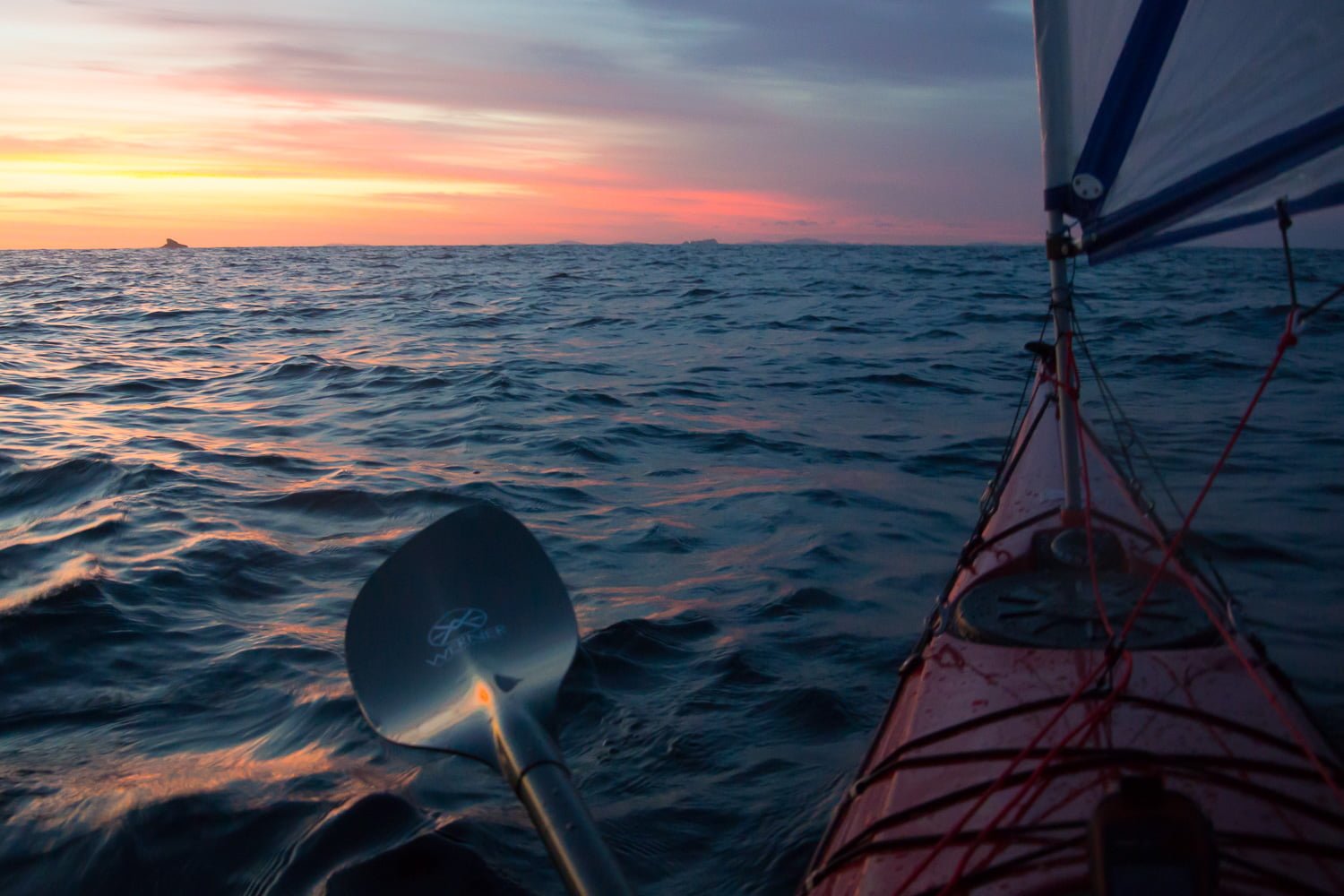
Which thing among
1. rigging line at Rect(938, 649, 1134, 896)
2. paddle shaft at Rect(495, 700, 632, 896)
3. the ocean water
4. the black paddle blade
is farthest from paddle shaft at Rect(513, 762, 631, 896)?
the ocean water

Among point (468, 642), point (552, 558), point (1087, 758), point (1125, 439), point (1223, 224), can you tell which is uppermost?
point (1223, 224)

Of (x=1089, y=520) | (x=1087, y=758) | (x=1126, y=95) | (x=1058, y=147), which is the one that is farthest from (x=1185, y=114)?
(x=1087, y=758)

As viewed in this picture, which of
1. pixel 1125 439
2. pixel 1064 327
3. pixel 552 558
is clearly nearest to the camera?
pixel 1064 327

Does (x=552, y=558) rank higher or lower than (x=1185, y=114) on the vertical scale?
lower

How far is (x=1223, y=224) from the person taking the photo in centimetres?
213

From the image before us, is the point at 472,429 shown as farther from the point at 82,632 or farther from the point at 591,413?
the point at 82,632

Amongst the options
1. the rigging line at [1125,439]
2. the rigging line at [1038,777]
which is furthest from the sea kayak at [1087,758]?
the rigging line at [1125,439]

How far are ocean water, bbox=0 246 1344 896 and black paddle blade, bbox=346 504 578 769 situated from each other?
0.43 meters

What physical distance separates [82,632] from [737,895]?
116 inches

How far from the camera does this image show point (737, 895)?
251cm

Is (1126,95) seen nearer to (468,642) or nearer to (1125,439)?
(468,642)

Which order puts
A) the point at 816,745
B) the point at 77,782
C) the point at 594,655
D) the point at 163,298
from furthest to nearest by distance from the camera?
the point at 163,298, the point at 594,655, the point at 816,745, the point at 77,782

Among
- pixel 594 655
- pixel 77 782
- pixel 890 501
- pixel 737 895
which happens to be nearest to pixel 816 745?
pixel 737 895

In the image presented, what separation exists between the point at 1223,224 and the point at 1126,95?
355mm
